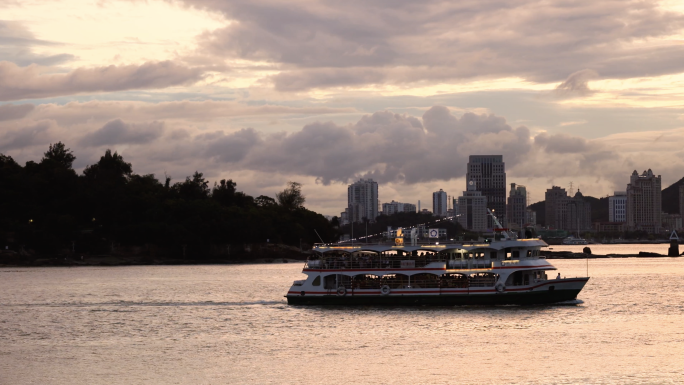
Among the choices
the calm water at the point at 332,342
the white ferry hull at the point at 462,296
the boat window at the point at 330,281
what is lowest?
the calm water at the point at 332,342

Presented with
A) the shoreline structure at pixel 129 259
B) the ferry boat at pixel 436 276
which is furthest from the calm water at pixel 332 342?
the shoreline structure at pixel 129 259

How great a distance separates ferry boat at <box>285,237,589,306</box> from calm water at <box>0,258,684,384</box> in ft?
3.48

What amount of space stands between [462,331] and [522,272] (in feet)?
40.4

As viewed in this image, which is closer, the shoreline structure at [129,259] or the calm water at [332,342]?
the calm water at [332,342]

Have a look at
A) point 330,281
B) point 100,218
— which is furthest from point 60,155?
point 330,281

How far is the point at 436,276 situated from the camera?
216 feet

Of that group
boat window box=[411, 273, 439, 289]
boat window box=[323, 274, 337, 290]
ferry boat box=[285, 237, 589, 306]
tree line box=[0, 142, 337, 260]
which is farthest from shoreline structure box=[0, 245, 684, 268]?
boat window box=[323, 274, 337, 290]

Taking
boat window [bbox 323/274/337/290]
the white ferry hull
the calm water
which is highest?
boat window [bbox 323/274/337/290]

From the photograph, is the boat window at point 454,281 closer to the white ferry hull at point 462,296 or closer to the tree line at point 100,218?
the white ferry hull at point 462,296

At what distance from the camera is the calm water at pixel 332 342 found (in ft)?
136

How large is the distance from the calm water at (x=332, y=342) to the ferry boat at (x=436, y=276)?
1062 mm

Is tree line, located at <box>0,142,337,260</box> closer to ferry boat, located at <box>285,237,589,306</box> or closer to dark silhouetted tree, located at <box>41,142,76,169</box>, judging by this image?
dark silhouetted tree, located at <box>41,142,76,169</box>

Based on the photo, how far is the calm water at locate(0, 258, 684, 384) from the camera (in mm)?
41438

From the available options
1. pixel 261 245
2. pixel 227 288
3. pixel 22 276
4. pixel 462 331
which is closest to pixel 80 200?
pixel 261 245
